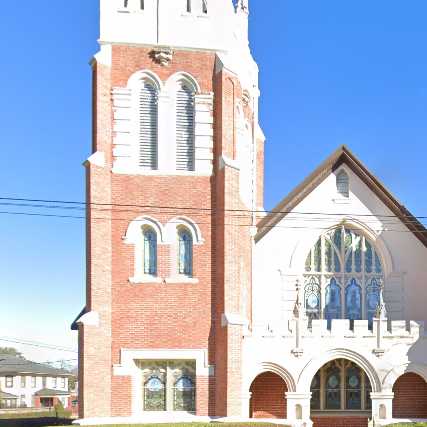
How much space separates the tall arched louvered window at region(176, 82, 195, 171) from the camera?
24891 mm

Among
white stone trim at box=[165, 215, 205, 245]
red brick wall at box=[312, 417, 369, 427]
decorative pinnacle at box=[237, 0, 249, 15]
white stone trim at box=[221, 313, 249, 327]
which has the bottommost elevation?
red brick wall at box=[312, 417, 369, 427]

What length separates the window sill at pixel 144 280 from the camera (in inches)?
952

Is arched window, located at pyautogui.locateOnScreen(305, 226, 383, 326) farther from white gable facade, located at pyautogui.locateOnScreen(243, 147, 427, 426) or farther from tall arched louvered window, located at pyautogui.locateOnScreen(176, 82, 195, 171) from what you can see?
tall arched louvered window, located at pyautogui.locateOnScreen(176, 82, 195, 171)

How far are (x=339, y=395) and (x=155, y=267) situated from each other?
7.36 meters

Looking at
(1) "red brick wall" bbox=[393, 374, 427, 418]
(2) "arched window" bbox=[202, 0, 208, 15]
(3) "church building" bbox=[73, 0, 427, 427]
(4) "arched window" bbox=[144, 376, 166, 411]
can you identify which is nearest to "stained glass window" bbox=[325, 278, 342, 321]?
(3) "church building" bbox=[73, 0, 427, 427]

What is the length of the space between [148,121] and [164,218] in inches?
115

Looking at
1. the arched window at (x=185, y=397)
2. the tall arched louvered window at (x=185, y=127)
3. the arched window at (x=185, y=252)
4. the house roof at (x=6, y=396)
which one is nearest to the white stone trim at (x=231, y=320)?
the arched window at (x=185, y=252)

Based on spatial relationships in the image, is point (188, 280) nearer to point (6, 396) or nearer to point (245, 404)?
point (245, 404)

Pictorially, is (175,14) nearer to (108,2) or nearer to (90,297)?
(108,2)

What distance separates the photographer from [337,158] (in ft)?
91.8

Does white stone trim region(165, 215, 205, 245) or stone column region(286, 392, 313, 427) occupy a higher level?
white stone trim region(165, 215, 205, 245)

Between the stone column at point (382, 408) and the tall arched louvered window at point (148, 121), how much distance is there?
9.64 meters

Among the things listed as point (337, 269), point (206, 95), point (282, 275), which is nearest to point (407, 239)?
point (337, 269)

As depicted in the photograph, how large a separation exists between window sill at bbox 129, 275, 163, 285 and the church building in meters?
0.06
